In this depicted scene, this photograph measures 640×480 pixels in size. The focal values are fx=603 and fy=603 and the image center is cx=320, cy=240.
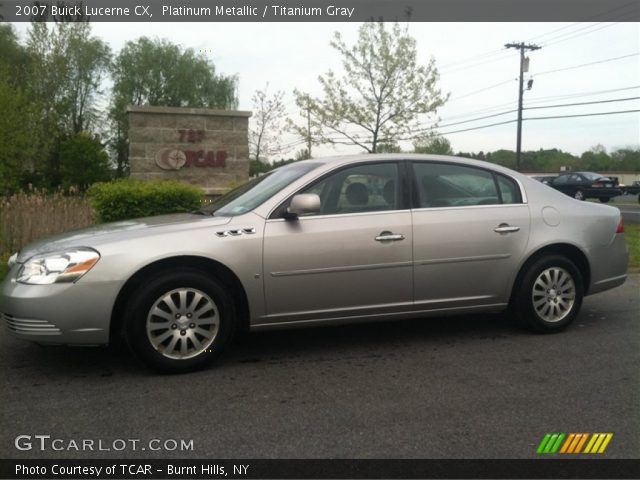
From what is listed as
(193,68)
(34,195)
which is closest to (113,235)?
(34,195)

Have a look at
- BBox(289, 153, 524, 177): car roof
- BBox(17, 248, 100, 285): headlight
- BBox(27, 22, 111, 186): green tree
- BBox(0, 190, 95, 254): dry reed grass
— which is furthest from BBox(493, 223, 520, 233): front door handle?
BBox(27, 22, 111, 186): green tree

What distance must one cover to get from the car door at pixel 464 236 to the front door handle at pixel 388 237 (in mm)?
148

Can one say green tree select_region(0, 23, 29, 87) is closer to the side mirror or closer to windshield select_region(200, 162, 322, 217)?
windshield select_region(200, 162, 322, 217)

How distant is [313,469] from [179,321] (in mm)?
1645

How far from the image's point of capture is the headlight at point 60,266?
12.7 ft

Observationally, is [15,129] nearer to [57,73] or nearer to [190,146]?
[57,73]

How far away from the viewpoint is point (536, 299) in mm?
5051

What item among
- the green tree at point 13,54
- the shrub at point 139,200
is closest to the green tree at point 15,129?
the green tree at point 13,54

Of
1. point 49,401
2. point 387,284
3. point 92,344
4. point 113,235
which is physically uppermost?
point 113,235

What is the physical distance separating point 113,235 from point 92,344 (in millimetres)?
744

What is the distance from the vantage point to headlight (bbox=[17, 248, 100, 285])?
12.7ft

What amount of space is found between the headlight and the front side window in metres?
1.63

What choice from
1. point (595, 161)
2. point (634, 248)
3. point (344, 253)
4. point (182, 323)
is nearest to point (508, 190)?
point (344, 253)

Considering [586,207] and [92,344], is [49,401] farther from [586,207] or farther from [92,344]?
[586,207]
